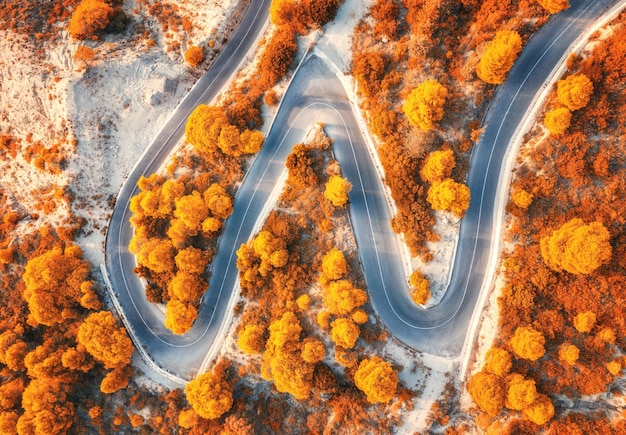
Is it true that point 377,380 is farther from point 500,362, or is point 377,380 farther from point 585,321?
point 585,321

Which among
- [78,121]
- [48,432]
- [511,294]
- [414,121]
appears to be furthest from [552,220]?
[48,432]

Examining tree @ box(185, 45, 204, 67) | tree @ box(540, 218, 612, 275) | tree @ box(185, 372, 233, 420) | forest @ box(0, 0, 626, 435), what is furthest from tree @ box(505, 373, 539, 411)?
tree @ box(185, 45, 204, 67)

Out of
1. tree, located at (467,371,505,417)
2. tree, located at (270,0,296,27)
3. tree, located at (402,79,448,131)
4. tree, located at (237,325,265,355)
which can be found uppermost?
tree, located at (270,0,296,27)

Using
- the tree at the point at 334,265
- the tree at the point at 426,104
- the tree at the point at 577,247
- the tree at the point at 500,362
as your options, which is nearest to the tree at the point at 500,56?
the tree at the point at 426,104

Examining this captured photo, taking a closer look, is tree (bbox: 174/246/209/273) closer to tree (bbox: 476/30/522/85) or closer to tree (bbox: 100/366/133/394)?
tree (bbox: 100/366/133/394)

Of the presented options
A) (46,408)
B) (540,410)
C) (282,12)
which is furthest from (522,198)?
(46,408)

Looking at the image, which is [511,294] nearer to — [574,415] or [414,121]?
[574,415]
